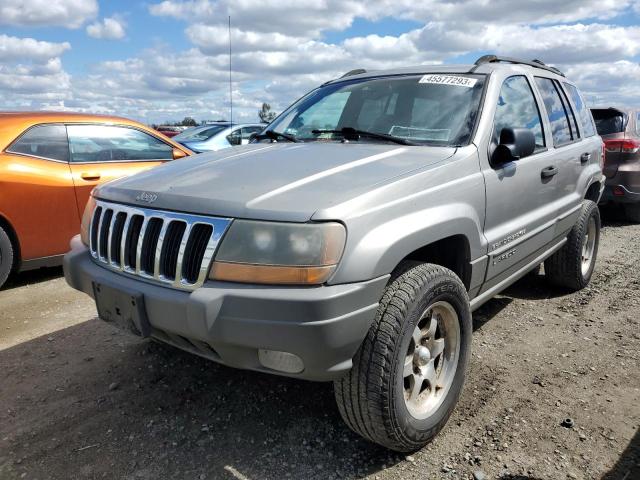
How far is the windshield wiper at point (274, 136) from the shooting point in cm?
339

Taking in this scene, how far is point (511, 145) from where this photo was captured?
291 centimetres

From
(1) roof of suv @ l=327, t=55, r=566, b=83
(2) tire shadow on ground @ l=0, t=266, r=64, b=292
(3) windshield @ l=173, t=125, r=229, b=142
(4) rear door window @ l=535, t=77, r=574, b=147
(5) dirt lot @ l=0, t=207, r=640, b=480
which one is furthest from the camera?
(3) windshield @ l=173, t=125, r=229, b=142

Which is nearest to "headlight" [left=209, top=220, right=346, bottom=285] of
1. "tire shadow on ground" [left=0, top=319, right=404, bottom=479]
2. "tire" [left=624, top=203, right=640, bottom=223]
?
"tire shadow on ground" [left=0, top=319, right=404, bottom=479]

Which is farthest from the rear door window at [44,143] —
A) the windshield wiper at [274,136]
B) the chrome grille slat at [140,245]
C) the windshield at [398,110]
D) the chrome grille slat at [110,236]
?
the chrome grille slat at [140,245]

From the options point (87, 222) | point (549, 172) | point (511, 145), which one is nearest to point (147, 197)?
point (87, 222)

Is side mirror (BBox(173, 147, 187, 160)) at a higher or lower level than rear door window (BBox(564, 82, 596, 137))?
lower

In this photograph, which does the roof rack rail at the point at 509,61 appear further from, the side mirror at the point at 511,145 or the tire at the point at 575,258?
the tire at the point at 575,258

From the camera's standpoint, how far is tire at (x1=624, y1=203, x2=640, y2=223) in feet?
25.5

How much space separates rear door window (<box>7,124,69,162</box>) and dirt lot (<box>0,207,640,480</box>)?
1.69 meters

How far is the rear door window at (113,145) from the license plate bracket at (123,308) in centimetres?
321

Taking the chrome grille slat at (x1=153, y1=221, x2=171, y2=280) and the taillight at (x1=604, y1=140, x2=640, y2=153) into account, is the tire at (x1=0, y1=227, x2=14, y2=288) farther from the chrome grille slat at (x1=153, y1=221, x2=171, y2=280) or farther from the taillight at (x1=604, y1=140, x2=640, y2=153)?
the taillight at (x1=604, y1=140, x2=640, y2=153)

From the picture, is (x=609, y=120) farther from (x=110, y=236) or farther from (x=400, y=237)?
(x=110, y=236)

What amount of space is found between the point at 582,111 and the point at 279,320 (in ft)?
12.9

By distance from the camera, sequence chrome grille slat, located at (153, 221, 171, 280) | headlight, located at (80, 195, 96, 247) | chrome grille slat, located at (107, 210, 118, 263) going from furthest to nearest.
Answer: headlight, located at (80, 195, 96, 247)
chrome grille slat, located at (107, 210, 118, 263)
chrome grille slat, located at (153, 221, 171, 280)
